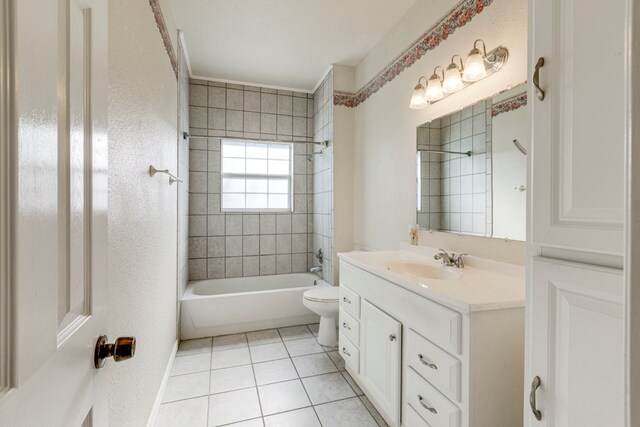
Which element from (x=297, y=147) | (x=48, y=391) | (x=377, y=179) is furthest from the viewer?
(x=297, y=147)

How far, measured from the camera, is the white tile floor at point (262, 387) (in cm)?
165

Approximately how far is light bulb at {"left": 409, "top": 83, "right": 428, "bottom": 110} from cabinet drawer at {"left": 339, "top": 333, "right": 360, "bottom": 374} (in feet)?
5.38

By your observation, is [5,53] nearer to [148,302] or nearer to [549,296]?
[549,296]

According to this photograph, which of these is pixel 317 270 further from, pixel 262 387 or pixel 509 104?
pixel 509 104

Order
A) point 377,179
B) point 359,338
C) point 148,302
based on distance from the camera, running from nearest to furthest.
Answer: point 148,302
point 359,338
point 377,179

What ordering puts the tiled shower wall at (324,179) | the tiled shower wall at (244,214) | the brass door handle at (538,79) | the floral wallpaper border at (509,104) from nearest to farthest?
the brass door handle at (538,79)
the floral wallpaper border at (509,104)
the tiled shower wall at (324,179)
the tiled shower wall at (244,214)

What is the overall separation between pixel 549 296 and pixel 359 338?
1310 millimetres

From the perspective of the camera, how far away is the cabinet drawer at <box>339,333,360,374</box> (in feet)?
6.03

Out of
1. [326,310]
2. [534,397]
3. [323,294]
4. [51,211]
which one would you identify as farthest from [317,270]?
[51,211]

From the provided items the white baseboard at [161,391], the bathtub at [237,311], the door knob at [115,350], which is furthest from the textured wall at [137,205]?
the bathtub at [237,311]

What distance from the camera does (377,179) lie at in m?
2.58

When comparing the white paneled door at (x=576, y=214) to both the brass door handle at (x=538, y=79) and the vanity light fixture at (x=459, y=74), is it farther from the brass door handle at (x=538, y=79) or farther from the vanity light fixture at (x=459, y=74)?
the vanity light fixture at (x=459, y=74)

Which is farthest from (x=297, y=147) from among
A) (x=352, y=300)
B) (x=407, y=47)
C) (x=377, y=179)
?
(x=352, y=300)

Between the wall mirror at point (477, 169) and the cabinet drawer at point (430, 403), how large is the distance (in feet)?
2.58
